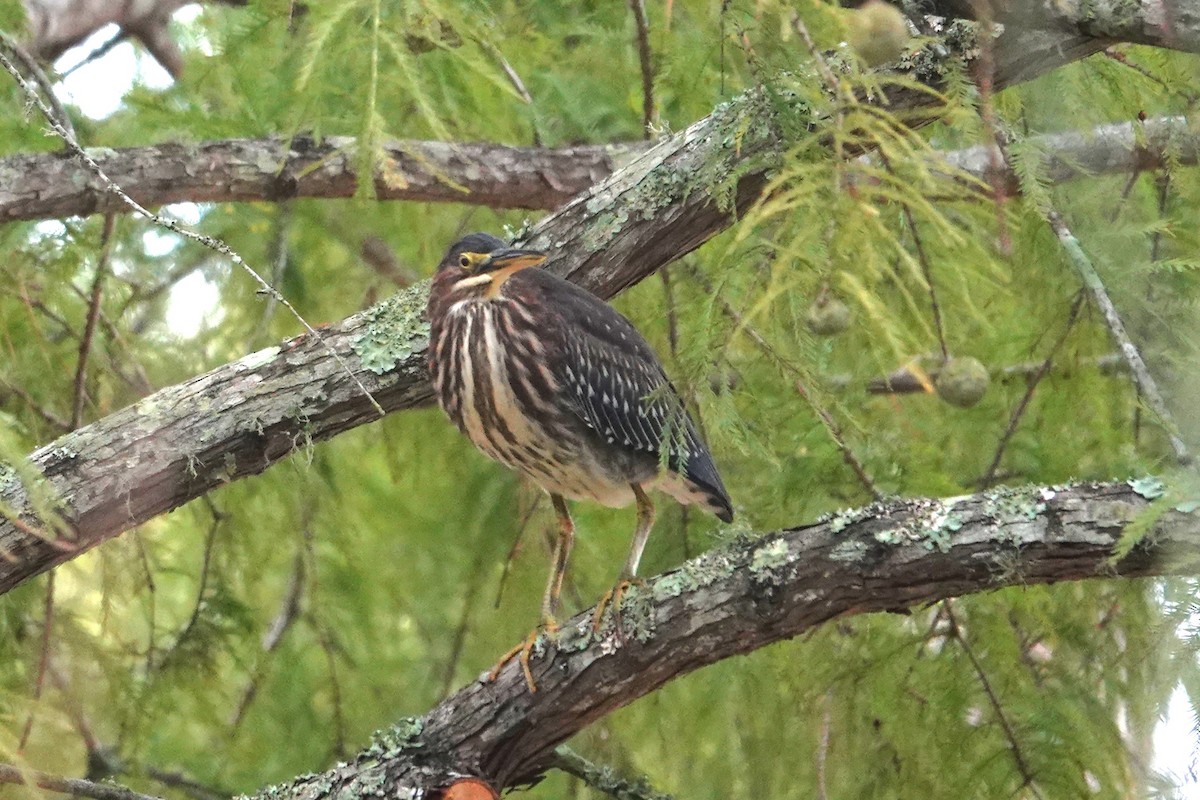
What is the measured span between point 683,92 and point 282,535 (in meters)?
1.84

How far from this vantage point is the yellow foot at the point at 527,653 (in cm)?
288

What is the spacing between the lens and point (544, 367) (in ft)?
10.6

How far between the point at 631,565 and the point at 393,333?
2.60 feet

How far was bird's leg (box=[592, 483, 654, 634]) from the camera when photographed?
2846mm

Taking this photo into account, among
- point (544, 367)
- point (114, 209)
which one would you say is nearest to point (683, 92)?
point (544, 367)

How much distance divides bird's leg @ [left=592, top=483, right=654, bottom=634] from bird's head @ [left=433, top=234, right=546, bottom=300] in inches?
24.4

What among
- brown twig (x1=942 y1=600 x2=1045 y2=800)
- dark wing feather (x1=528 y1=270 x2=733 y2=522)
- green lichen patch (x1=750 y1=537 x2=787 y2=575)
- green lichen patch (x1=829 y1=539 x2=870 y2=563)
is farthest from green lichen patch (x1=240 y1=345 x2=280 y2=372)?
brown twig (x1=942 y1=600 x2=1045 y2=800)

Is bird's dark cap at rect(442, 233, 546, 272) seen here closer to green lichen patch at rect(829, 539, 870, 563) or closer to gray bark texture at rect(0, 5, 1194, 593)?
gray bark texture at rect(0, 5, 1194, 593)

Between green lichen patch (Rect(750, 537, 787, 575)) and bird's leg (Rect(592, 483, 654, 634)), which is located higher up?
bird's leg (Rect(592, 483, 654, 634))

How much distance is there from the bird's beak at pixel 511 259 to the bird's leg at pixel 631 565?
64cm

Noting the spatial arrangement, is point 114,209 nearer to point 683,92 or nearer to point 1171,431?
point 683,92

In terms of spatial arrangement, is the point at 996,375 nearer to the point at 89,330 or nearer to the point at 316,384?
the point at 316,384

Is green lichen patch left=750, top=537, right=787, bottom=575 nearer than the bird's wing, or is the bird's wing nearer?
green lichen patch left=750, top=537, right=787, bottom=575

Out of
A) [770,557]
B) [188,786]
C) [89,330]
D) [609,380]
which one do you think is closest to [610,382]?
[609,380]
